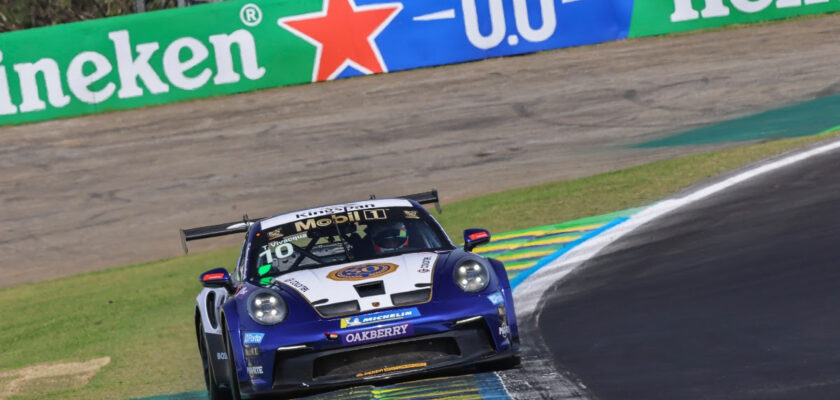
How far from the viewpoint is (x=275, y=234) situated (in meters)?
9.10

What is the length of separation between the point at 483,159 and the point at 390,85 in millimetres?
6132

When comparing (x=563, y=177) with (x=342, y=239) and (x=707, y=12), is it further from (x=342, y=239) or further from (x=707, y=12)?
(x=342, y=239)

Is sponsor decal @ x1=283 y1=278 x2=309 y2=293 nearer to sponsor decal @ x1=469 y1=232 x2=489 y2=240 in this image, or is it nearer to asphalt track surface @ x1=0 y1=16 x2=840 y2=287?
sponsor decal @ x1=469 y1=232 x2=489 y2=240

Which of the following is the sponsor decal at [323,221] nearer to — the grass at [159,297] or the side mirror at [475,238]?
the side mirror at [475,238]

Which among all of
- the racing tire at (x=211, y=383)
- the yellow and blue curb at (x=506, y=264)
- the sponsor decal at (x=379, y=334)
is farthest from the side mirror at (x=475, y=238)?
the racing tire at (x=211, y=383)

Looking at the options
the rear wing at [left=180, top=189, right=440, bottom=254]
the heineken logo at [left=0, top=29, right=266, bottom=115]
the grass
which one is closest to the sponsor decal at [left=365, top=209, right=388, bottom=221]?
the rear wing at [left=180, top=189, right=440, bottom=254]

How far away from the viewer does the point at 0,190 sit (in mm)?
21953

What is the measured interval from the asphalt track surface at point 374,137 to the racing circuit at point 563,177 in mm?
58

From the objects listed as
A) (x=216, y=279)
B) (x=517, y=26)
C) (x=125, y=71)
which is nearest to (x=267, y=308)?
(x=216, y=279)

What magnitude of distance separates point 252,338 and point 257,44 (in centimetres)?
1869

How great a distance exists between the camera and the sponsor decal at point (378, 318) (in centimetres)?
765

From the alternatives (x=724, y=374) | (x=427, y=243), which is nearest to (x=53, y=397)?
(x=427, y=243)

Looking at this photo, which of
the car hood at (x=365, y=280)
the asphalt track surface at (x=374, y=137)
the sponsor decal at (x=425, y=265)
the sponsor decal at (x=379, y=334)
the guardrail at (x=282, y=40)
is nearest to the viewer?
the sponsor decal at (x=379, y=334)

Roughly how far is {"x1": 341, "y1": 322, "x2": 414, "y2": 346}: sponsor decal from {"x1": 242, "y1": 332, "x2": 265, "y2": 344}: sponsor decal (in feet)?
1.60
